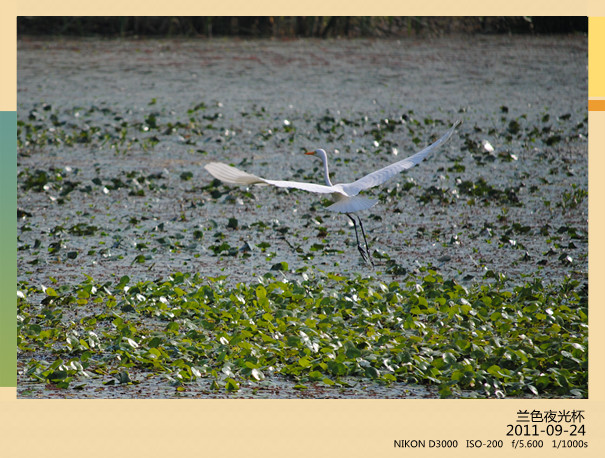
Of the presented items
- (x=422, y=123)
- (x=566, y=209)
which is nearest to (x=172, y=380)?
(x=566, y=209)

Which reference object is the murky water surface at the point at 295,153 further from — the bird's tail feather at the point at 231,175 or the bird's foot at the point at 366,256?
the bird's tail feather at the point at 231,175

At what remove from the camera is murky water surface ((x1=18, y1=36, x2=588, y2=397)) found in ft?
22.2

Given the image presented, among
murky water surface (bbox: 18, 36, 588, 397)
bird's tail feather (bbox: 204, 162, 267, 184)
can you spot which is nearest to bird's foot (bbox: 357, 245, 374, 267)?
murky water surface (bbox: 18, 36, 588, 397)

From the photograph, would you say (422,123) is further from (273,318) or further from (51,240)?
(273,318)

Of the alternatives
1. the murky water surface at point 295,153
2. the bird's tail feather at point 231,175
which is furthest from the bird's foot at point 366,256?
the bird's tail feather at point 231,175

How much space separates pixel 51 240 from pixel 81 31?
11.3 m

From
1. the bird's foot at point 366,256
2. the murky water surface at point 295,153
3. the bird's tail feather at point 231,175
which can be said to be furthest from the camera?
the murky water surface at point 295,153

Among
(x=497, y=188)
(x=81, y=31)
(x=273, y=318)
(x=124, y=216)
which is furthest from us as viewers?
(x=81, y=31)

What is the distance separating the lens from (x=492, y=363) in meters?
4.52

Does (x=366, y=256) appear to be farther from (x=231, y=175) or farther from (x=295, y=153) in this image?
(x=295, y=153)

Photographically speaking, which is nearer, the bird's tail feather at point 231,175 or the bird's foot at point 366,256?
the bird's tail feather at point 231,175

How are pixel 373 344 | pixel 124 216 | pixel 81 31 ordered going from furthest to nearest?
pixel 81 31 → pixel 124 216 → pixel 373 344

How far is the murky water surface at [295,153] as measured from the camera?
6773 mm

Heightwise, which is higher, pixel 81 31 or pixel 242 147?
pixel 81 31
